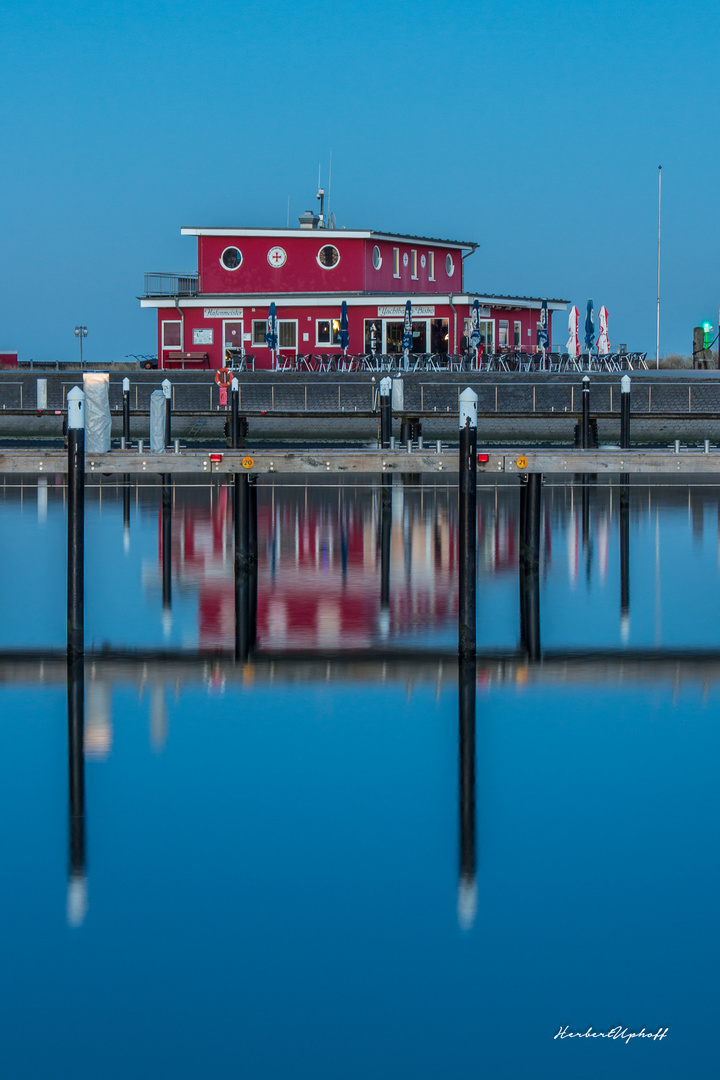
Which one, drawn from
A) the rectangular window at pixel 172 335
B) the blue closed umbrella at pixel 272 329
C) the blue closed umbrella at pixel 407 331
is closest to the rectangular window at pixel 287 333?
the blue closed umbrella at pixel 272 329

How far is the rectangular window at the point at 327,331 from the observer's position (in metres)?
53.4

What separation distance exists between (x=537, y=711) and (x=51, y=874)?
A: 18.8 feet

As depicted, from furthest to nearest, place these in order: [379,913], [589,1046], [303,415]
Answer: [303,415] < [379,913] < [589,1046]

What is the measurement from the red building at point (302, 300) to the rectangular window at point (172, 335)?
41 mm

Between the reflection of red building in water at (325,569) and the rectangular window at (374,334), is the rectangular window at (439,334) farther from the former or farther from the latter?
the reflection of red building in water at (325,569)

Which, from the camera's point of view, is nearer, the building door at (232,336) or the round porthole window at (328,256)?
the round porthole window at (328,256)

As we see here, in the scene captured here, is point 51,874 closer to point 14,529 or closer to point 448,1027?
point 448,1027

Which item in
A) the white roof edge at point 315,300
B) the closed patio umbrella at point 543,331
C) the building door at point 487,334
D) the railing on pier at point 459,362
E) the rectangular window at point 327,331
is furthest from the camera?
the closed patio umbrella at point 543,331

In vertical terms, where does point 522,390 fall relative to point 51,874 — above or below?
above

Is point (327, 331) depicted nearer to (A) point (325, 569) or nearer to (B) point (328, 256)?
(B) point (328, 256)

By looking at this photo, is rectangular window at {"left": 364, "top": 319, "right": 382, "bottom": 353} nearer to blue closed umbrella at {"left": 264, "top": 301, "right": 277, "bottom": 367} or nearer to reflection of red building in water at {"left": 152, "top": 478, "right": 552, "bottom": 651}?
blue closed umbrella at {"left": 264, "top": 301, "right": 277, "bottom": 367}

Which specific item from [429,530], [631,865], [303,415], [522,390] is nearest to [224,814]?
[631,865]

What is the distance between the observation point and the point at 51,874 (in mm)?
9188

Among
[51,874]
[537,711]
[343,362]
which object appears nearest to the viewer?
[51,874]
